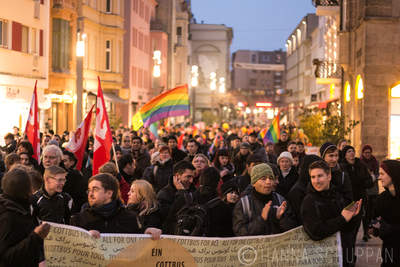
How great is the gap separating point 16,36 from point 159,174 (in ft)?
71.3

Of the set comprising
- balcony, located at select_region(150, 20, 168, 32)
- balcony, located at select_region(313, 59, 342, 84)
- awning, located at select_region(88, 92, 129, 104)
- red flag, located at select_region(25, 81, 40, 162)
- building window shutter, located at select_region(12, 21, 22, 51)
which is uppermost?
balcony, located at select_region(150, 20, 168, 32)

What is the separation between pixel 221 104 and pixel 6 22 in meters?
78.8

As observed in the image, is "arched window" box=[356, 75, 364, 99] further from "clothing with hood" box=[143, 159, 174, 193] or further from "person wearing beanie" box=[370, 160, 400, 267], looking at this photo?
"person wearing beanie" box=[370, 160, 400, 267]

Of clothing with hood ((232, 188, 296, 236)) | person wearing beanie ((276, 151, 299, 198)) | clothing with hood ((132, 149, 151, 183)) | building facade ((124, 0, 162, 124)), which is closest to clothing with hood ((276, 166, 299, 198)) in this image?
person wearing beanie ((276, 151, 299, 198))

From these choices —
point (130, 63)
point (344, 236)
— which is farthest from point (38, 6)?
point (344, 236)

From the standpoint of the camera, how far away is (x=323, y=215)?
6.97 m

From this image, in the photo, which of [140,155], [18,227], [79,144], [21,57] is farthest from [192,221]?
[21,57]

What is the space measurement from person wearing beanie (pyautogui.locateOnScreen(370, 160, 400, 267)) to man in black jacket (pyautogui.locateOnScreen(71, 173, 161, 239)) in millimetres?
2463

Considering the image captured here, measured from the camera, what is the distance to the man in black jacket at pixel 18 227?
534 centimetres

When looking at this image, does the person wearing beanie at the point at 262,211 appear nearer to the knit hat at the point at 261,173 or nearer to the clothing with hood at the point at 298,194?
the knit hat at the point at 261,173

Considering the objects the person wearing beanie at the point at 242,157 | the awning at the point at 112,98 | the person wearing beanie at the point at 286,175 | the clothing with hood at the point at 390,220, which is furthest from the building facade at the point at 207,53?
the clothing with hood at the point at 390,220

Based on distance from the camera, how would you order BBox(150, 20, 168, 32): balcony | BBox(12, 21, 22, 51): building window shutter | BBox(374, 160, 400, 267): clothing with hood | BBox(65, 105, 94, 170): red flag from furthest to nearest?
BBox(150, 20, 168, 32): balcony → BBox(12, 21, 22, 51): building window shutter → BBox(65, 105, 94, 170): red flag → BBox(374, 160, 400, 267): clothing with hood

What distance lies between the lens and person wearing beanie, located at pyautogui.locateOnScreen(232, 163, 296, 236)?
6809mm

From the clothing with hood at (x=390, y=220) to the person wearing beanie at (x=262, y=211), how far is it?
98 cm
